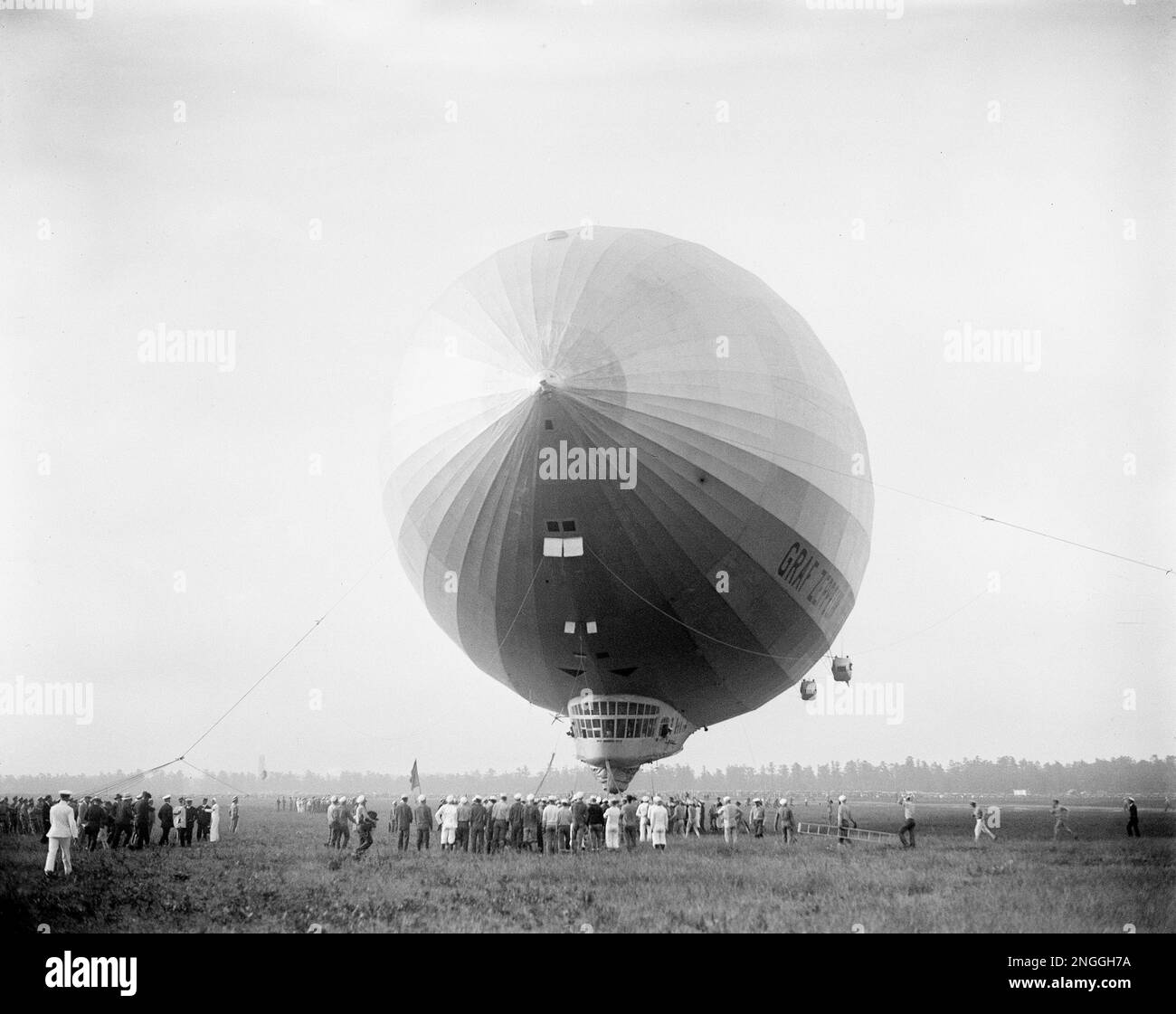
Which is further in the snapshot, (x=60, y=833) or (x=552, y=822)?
(x=552, y=822)

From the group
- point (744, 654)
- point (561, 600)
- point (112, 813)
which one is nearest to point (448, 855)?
point (561, 600)

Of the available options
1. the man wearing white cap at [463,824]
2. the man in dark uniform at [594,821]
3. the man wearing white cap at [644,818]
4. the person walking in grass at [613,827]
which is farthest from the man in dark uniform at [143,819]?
the man wearing white cap at [644,818]

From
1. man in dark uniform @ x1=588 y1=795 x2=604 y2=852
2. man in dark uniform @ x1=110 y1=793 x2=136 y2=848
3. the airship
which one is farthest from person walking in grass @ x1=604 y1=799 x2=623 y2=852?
man in dark uniform @ x1=110 y1=793 x2=136 y2=848

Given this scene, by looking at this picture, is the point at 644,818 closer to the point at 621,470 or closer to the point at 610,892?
the point at 610,892

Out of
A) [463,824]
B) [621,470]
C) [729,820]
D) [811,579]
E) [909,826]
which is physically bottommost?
[729,820]

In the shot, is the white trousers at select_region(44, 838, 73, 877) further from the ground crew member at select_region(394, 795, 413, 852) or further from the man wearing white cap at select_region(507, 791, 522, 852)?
the man wearing white cap at select_region(507, 791, 522, 852)

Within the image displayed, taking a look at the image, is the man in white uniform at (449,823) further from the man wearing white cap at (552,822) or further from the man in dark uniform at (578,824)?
the man in dark uniform at (578,824)

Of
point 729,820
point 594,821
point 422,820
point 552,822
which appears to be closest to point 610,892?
point 552,822
